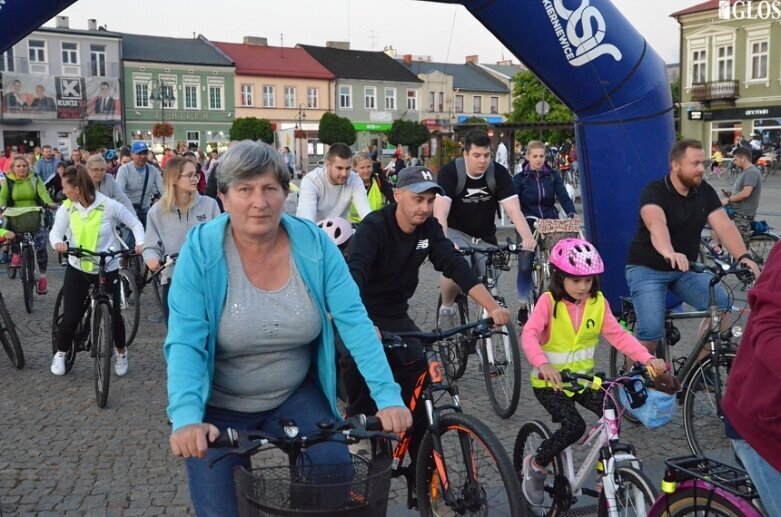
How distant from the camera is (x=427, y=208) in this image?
4469mm

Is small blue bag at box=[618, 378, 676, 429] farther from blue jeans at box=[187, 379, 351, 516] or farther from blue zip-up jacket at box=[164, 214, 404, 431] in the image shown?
blue jeans at box=[187, 379, 351, 516]

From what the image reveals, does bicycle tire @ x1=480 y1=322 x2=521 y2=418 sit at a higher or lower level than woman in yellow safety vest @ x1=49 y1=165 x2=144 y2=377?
lower

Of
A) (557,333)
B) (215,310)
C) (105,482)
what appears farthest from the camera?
(105,482)

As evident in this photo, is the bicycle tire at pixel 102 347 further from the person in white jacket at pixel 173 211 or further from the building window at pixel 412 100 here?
the building window at pixel 412 100

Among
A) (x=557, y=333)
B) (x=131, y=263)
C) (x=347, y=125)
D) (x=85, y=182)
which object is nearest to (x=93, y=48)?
(x=347, y=125)

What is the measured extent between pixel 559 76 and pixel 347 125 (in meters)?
57.0

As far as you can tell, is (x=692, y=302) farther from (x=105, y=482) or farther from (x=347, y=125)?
(x=347, y=125)

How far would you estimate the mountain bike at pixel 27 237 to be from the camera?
10516 millimetres

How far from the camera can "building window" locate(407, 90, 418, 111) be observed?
261 feet

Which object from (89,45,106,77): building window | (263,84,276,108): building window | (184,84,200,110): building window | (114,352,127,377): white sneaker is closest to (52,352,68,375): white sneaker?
(114,352,127,377): white sneaker

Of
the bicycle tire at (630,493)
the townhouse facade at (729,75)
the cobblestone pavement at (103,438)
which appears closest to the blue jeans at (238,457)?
the bicycle tire at (630,493)

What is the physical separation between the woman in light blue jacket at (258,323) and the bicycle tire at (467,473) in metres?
0.74

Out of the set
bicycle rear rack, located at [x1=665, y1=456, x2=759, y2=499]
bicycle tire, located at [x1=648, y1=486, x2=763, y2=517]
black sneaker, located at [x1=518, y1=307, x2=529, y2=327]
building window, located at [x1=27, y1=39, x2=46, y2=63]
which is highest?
building window, located at [x1=27, y1=39, x2=46, y2=63]

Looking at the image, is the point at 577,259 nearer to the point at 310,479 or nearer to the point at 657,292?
the point at 657,292
